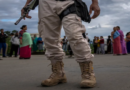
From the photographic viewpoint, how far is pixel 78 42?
2.87 m

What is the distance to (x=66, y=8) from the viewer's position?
9.73 ft

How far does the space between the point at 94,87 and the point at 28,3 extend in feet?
5.14

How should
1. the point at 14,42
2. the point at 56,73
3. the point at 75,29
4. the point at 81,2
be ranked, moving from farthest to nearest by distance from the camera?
the point at 14,42 → the point at 56,73 → the point at 81,2 → the point at 75,29

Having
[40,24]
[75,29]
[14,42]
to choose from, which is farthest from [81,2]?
[14,42]

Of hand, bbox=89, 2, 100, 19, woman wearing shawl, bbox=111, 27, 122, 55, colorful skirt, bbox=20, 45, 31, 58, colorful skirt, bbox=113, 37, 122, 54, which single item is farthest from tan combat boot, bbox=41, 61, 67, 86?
colorful skirt, bbox=113, 37, 122, 54

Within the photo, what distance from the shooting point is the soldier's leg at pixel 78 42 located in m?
2.86

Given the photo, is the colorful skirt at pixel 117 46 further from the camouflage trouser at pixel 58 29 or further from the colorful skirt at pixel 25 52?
the camouflage trouser at pixel 58 29

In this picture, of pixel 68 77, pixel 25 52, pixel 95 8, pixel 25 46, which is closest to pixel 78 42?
pixel 95 8

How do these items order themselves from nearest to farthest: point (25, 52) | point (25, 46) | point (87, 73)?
point (87, 73)
point (25, 52)
point (25, 46)

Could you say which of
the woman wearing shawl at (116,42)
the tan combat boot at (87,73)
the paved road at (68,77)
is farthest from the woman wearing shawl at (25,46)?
the tan combat boot at (87,73)

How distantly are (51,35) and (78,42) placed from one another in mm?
456

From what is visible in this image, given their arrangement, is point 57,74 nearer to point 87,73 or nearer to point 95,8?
point 87,73

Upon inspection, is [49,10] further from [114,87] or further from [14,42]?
[14,42]

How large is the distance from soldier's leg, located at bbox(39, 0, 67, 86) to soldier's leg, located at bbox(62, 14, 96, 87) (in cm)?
22
